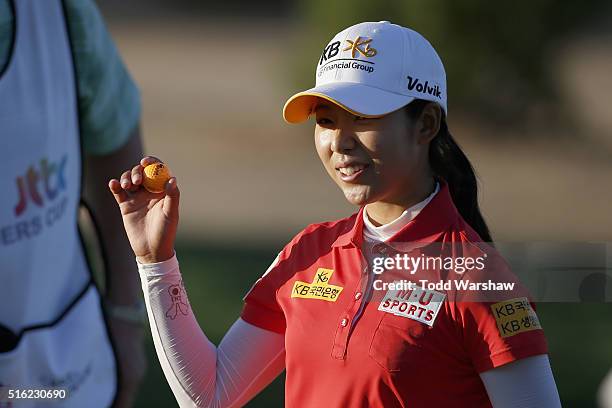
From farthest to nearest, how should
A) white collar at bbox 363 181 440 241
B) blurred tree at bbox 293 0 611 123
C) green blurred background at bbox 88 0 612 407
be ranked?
blurred tree at bbox 293 0 611 123 < green blurred background at bbox 88 0 612 407 < white collar at bbox 363 181 440 241

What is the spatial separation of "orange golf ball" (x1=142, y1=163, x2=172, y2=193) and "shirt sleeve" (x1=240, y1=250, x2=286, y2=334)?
0.32m

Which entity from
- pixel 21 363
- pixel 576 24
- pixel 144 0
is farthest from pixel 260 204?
pixel 144 0

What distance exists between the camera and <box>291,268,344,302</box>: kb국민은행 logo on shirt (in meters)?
2.34

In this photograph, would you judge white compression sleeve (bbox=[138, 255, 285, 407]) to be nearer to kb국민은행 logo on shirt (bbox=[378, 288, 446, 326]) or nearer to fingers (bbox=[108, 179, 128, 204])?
fingers (bbox=[108, 179, 128, 204])

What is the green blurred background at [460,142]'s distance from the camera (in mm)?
8336

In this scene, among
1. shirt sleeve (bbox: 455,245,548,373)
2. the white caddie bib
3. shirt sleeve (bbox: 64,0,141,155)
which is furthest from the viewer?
shirt sleeve (bbox: 64,0,141,155)

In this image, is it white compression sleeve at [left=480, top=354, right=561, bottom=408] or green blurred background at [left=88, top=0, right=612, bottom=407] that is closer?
white compression sleeve at [left=480, top=354, right=561, bottom=408]

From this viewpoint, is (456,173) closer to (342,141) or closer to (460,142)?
(342,141)

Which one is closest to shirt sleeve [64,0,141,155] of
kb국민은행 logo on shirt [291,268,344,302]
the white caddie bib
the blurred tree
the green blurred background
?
the white caddie bib

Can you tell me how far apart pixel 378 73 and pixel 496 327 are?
56cm

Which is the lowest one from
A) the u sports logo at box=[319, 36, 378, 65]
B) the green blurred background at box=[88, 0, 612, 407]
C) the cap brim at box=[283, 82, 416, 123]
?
the green blurred background at box=[88, 0, 612, 407]

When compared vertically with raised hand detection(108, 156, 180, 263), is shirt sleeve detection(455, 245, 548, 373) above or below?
below

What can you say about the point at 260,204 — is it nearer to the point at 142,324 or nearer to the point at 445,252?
the point at 142,324

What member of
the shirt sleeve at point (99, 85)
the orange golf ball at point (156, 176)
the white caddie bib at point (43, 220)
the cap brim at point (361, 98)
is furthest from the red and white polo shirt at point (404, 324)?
the shirt sleeve at point (99, 85)
